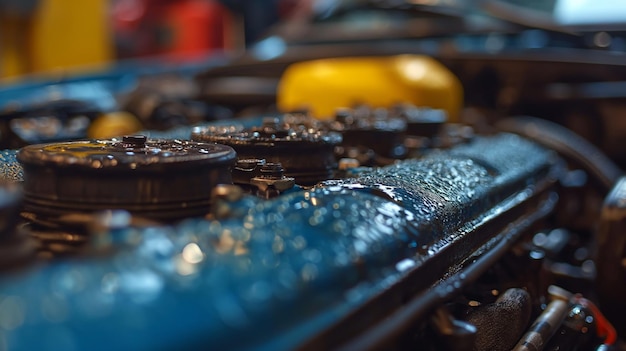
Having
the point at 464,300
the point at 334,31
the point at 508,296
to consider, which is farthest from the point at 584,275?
the point at 334,31

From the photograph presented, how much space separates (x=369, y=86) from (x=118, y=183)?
134 centimetres

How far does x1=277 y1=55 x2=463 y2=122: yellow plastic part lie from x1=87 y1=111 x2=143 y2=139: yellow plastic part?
416 millimetres

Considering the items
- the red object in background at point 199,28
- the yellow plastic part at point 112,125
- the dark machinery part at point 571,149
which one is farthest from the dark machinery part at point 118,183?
the red object in background at point 199,28

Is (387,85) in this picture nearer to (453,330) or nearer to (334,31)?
(334,31)

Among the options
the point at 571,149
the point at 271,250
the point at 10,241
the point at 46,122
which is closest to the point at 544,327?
the point at 271,250

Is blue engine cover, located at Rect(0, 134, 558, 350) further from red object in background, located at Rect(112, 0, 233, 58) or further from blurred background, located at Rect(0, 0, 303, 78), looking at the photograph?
red object in background, located at Rect(112, 0, 233, 58)

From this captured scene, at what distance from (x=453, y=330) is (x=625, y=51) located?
213cm

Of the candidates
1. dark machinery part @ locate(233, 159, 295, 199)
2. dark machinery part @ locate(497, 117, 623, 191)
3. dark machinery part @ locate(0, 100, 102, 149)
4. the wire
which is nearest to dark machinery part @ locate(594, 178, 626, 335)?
the wire

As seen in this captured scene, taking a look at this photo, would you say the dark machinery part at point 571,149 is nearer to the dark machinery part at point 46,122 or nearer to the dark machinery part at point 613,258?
the dark machinery part at point 613,258

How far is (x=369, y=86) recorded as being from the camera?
187 cm

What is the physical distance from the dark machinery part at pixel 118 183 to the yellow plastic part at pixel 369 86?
1.20m

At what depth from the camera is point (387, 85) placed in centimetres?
188

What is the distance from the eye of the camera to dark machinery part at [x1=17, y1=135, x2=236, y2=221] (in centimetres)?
60

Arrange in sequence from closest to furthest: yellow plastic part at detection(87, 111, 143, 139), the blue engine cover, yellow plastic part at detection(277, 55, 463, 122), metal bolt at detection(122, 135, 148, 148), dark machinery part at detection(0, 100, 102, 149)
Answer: the blue engine cover < metal bolt at detection(122, 135, 148, 148) < dark machinery part at detection(0, 100, 102, 149) < yellow plastic part at detection(87, 111, 143, 139) < yellow plastic part at detection(277, 55, 463, 122)
